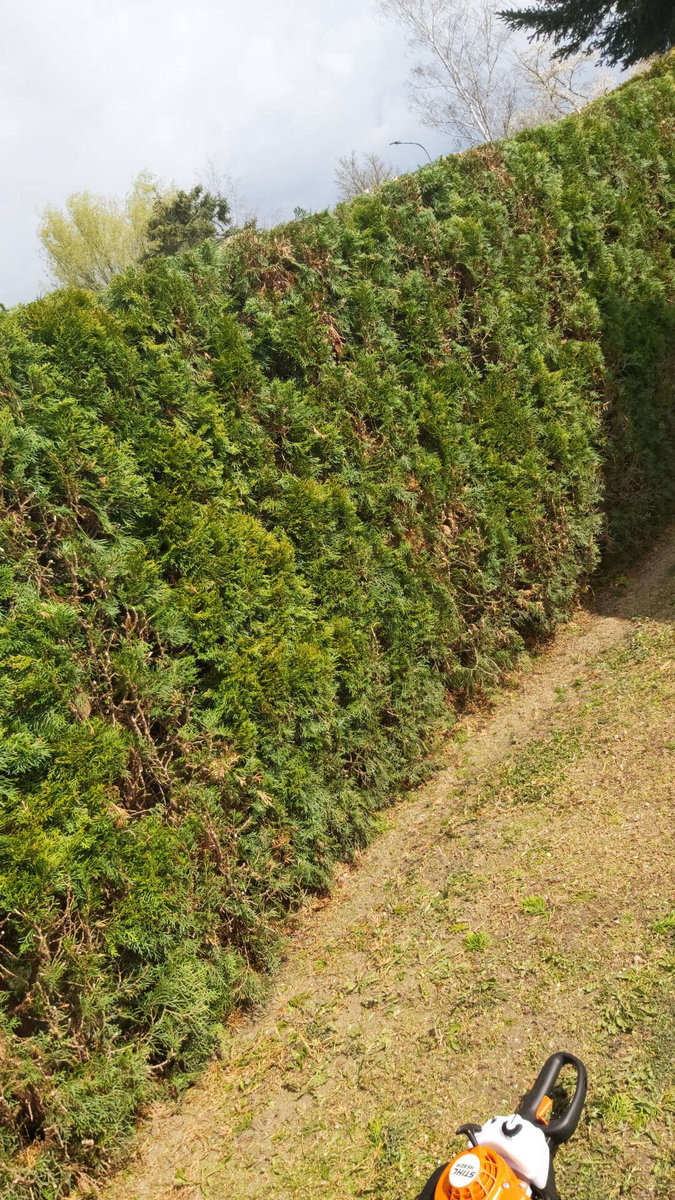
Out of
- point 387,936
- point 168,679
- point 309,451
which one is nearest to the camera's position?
point 168,679

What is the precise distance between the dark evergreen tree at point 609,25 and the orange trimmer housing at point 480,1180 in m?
20.7

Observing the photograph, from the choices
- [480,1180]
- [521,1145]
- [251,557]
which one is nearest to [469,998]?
[521,1145]

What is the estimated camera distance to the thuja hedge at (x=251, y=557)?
3.02 meters

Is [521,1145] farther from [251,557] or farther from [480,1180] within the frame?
[251,557]

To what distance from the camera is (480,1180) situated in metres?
1.99

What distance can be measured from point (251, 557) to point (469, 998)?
7.03 ft

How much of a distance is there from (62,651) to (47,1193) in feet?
6.05

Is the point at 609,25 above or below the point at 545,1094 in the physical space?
above

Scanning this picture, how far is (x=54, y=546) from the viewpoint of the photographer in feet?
10.9

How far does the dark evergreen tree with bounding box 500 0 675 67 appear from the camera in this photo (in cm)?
1709

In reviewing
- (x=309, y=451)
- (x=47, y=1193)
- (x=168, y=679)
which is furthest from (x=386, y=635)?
(x=47, y=1193)

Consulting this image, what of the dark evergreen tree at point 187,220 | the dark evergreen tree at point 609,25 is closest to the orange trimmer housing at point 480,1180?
the dark evergreen tree at point 609,25

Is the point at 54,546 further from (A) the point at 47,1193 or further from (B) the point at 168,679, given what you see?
(A) the point at 47,1193

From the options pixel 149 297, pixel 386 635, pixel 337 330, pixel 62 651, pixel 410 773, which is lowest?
pixel 410 773
